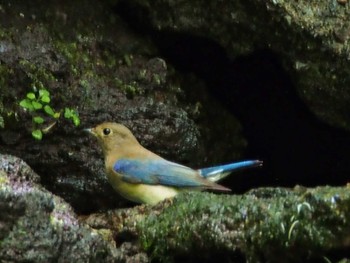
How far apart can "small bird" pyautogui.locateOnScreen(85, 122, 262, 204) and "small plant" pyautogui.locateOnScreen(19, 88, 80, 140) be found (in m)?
0.18

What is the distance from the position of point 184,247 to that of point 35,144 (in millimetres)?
1879

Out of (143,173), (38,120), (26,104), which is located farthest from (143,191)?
(26,104)

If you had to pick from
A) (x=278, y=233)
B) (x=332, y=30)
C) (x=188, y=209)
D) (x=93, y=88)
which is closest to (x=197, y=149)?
(x=93, y=88)

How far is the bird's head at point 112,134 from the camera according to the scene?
5.54m

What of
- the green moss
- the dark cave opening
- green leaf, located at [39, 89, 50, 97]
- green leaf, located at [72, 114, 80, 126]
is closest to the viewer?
the green moss

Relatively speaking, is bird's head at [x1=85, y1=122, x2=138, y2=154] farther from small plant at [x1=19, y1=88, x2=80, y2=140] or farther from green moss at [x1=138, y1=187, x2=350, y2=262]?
green moss at [x1=138, y1=187, x2=350, y2=262]

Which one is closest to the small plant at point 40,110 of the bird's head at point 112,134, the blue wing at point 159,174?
the bird's head at point 112,134

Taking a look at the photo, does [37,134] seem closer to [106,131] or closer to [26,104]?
[26,104]

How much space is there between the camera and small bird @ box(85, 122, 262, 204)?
208 inches

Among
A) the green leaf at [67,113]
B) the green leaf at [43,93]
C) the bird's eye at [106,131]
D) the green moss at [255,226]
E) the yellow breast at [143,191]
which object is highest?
the green leaf at [43,93]

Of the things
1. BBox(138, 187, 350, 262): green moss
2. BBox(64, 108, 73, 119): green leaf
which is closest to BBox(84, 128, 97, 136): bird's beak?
BBox(64, 108, 73, 119): green leaf

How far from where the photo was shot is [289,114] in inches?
245

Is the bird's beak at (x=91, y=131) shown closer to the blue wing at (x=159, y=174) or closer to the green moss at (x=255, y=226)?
the blue wing at (x=159, y=174)

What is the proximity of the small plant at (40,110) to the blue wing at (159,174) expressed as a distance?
48cm
